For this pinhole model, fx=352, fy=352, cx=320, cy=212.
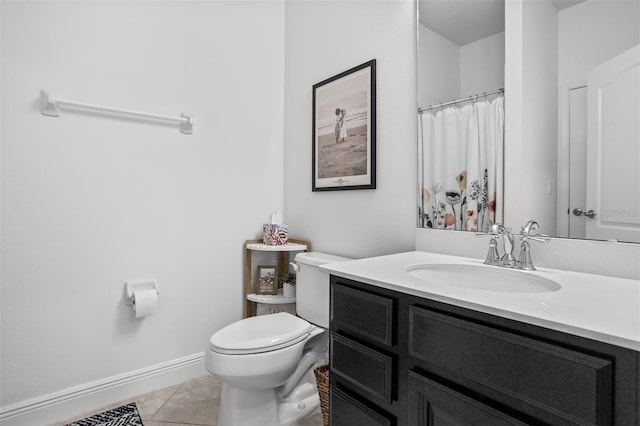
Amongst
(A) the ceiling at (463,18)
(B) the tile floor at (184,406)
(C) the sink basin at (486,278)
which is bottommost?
(B) the tile floor at (184,406)

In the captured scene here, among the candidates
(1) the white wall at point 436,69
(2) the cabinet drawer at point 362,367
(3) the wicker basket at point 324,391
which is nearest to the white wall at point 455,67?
(1) the white wall at point 436,69

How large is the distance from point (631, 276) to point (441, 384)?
659 millimetres

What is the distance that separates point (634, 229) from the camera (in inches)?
39.6

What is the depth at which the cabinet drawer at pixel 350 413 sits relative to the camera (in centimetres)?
99

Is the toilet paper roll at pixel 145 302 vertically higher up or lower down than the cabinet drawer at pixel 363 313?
lower down

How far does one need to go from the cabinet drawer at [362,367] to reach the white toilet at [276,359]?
0.40 m

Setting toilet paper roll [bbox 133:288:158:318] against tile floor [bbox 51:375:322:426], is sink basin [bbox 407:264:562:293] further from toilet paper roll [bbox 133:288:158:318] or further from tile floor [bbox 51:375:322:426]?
toilet paper roll [bbox 133:288:158:318]

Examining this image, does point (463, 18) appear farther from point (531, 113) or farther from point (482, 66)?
point (531, 113)

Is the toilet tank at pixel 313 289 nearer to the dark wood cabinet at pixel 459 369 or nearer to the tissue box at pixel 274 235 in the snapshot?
the tissue box at pixel 274 235

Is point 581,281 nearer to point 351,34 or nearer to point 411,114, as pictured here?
point 411,114

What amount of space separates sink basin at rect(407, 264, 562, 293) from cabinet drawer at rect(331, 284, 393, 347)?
161 millimetres

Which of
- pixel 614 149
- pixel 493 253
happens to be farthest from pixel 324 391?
pixel 614 149

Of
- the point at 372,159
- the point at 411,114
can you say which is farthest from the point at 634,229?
the point at 372,159

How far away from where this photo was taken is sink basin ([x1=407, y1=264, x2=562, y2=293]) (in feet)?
3.49
